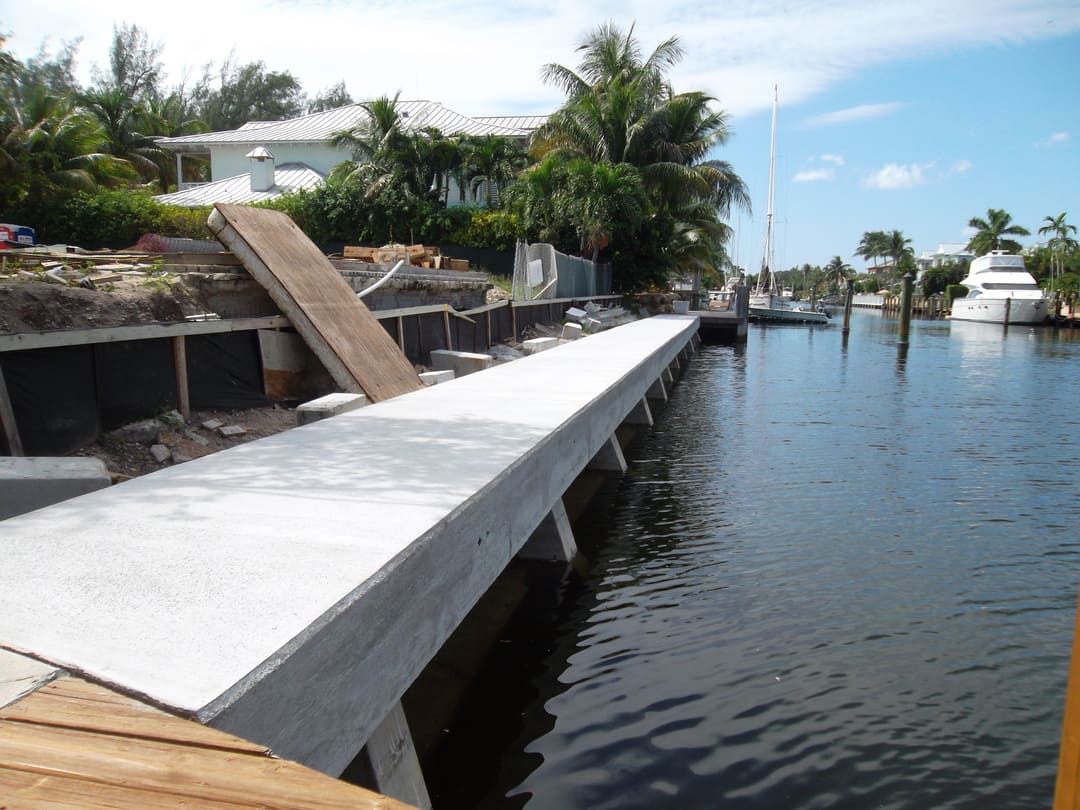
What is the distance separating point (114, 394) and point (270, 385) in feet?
7.24

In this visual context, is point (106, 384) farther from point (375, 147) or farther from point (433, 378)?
point (375, 147)

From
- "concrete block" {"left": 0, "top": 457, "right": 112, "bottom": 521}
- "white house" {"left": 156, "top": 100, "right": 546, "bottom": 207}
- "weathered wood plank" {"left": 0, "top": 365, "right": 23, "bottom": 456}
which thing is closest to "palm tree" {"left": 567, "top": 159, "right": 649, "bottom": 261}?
"white house" {"left": 156, "top": 100, "right": 546, "bottom": 207}

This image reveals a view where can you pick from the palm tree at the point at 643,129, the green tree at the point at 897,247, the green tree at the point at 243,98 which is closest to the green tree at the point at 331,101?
the green tree at the point at 243,98

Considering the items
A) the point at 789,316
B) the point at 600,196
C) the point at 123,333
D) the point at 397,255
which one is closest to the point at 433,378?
the point at 123,333

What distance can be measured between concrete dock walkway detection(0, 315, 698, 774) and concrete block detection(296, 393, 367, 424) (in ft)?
2.43

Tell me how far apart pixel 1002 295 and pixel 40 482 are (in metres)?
72.2

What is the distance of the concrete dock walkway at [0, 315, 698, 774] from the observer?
8.25 feet

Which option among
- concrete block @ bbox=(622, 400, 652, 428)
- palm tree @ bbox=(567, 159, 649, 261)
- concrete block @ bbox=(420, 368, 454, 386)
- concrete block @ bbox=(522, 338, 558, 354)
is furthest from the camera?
palm tree @ bbox=(567, 159, 649, 261)

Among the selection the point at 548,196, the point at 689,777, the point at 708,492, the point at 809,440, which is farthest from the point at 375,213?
the point at 689,777

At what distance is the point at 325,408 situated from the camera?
709 centimetres

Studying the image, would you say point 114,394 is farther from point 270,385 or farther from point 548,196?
point 548,196

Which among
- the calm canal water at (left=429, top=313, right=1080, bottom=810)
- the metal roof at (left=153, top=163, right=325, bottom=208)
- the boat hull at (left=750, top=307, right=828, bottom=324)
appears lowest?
the calm canal water at (left=429, top=313, right=1080, bottom=810)

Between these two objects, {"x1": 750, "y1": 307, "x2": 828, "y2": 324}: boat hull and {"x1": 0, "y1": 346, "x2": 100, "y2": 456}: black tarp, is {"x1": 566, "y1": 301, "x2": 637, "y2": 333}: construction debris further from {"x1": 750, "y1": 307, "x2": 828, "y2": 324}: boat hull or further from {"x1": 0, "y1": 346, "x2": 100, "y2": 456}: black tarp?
{"x1": 750, "y1": 307, "x2": 828, "y2": 324}: boat hull

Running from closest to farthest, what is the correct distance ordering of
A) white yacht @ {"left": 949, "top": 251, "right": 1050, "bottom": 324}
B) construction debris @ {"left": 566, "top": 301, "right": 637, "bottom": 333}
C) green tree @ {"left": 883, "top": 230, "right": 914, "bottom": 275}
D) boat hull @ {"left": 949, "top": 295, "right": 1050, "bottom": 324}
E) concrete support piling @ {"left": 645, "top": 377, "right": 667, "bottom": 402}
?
1. concrete support piling @ {"left": 645, "top": 377, "right": 667, "bottom": 402}
2. construction debris @ {"left": 566, "top": 301, "right": 637, "bottom": 333}
3. boat hull @ {"left": 949, "top": 295, "right": 1050, "bottom": 324}
4. white yacht @ {"left": 949, "top": 251, "right": 1050, "bottom": 324}
5. green tree @ {"left": 883, "top": 230, "right": 914, "bottom": 275}
